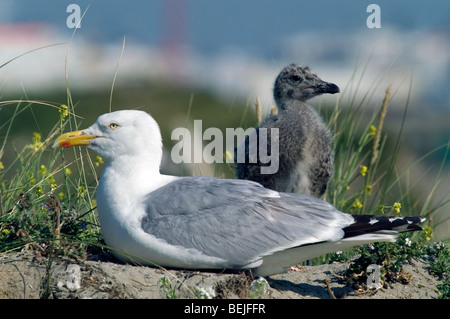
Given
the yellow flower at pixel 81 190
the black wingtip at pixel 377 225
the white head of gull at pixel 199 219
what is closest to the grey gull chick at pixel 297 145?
the white head of gull at pixel 199 219

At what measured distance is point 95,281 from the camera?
5.72 m

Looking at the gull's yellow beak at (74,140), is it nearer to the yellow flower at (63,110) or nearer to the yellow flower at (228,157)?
the yellow flower at (63,110)

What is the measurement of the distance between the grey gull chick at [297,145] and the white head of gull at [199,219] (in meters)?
1.52

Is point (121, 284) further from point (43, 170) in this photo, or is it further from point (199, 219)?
point (43, 170)

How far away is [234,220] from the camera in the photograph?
603cm

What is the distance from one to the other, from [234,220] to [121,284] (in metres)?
1.04

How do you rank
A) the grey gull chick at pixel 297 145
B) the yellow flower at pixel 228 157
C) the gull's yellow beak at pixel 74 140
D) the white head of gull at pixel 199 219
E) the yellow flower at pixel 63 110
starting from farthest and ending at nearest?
the yellow flower at pixel 228 157, the grey gull chick at pixel 297 145, the yellow flower at pixel 63 110, the gull's yellow beak at pixel 74 140, the white head of gull at pixel 199 219

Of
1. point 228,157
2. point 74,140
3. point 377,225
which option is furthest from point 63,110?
point 377,225

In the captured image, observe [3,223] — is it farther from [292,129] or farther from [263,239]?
[292,129]

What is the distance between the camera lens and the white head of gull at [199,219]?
5.91m

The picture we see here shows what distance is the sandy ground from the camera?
5.62 meters

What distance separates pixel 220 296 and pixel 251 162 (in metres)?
2.49
